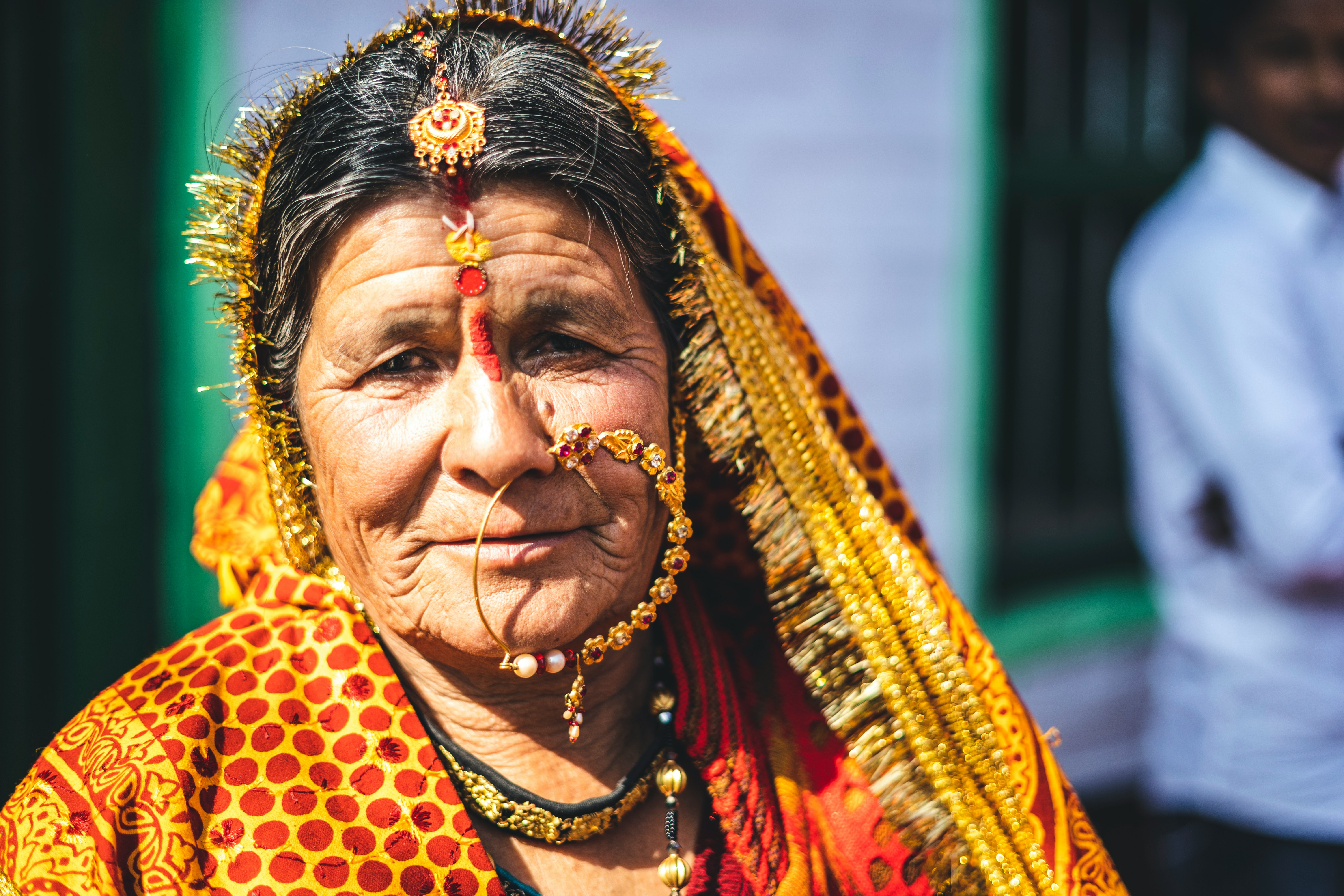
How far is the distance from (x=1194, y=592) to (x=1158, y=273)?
0.91m

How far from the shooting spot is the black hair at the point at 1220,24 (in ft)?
10.3

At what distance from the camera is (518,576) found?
137cm

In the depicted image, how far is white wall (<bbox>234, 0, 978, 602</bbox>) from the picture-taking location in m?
3.46

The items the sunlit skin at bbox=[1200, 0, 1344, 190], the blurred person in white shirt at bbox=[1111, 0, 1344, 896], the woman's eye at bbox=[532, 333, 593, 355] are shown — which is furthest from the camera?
the sunlit skin at bbox=[1200, 0, 1344, 190]

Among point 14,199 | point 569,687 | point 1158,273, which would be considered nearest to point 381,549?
point 569,687

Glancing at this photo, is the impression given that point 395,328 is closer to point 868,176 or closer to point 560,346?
point 560,346

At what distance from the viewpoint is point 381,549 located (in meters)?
1.42

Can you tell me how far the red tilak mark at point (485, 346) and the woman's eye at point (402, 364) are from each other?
0.09 m

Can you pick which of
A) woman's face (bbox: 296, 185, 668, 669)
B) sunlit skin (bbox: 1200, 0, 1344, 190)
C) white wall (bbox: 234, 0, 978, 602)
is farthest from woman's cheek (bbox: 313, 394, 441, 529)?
sunlit skin (bbox: 1200, 0, 1344, 190)

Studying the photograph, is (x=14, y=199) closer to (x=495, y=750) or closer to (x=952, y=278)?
(x=495, y=750)

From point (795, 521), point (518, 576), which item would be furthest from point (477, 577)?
point (795, 521)

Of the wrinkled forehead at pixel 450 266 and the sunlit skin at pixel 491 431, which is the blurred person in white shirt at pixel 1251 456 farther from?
the wrinkled forehead at pixel 450 266

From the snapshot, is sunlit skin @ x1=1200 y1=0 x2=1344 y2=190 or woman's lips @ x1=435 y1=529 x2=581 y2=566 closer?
woman's lips @ x1=435 y1=529 x2=581 y2=566

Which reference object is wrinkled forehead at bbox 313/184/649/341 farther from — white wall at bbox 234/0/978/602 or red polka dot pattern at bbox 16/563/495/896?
white wall at bbox 234/0/978/602
